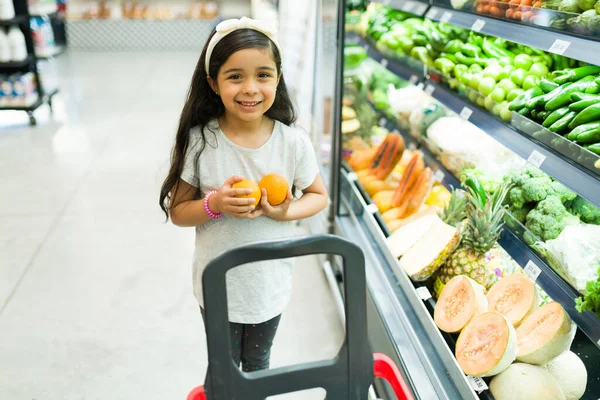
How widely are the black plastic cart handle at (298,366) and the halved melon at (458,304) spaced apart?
0.82 m

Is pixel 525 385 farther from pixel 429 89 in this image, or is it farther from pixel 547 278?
pixel 429 89

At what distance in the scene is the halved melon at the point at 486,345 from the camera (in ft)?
5.21

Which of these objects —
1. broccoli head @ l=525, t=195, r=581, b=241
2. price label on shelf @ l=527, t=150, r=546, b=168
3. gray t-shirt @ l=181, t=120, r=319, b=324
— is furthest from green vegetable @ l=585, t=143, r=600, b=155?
gray t-shirt @ l=181, t=120, r=319, b=324

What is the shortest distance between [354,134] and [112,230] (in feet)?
5.73

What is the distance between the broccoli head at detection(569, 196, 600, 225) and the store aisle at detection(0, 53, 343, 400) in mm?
1189

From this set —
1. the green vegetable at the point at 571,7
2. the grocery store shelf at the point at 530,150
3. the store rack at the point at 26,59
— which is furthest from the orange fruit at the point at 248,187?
the store rack at the point at 26,59

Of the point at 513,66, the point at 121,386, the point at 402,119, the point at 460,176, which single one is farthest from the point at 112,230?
the point at 513,66

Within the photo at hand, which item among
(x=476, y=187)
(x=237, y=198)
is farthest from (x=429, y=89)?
(x=237, y=198)

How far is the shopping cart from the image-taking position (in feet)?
3.05

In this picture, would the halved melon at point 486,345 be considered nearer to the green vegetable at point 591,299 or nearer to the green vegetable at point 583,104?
the green vegetable at point 591,299

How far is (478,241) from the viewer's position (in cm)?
195

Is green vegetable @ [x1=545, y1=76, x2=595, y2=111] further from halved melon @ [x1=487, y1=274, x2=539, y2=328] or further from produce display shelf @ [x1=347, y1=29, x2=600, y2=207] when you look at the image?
halved melon @ [x1=487, y1=274, x2=539, y2=328]

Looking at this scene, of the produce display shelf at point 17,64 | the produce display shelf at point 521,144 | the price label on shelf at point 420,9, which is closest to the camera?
the produce display shelf at point 521,144

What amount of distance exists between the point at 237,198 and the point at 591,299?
918 mm
